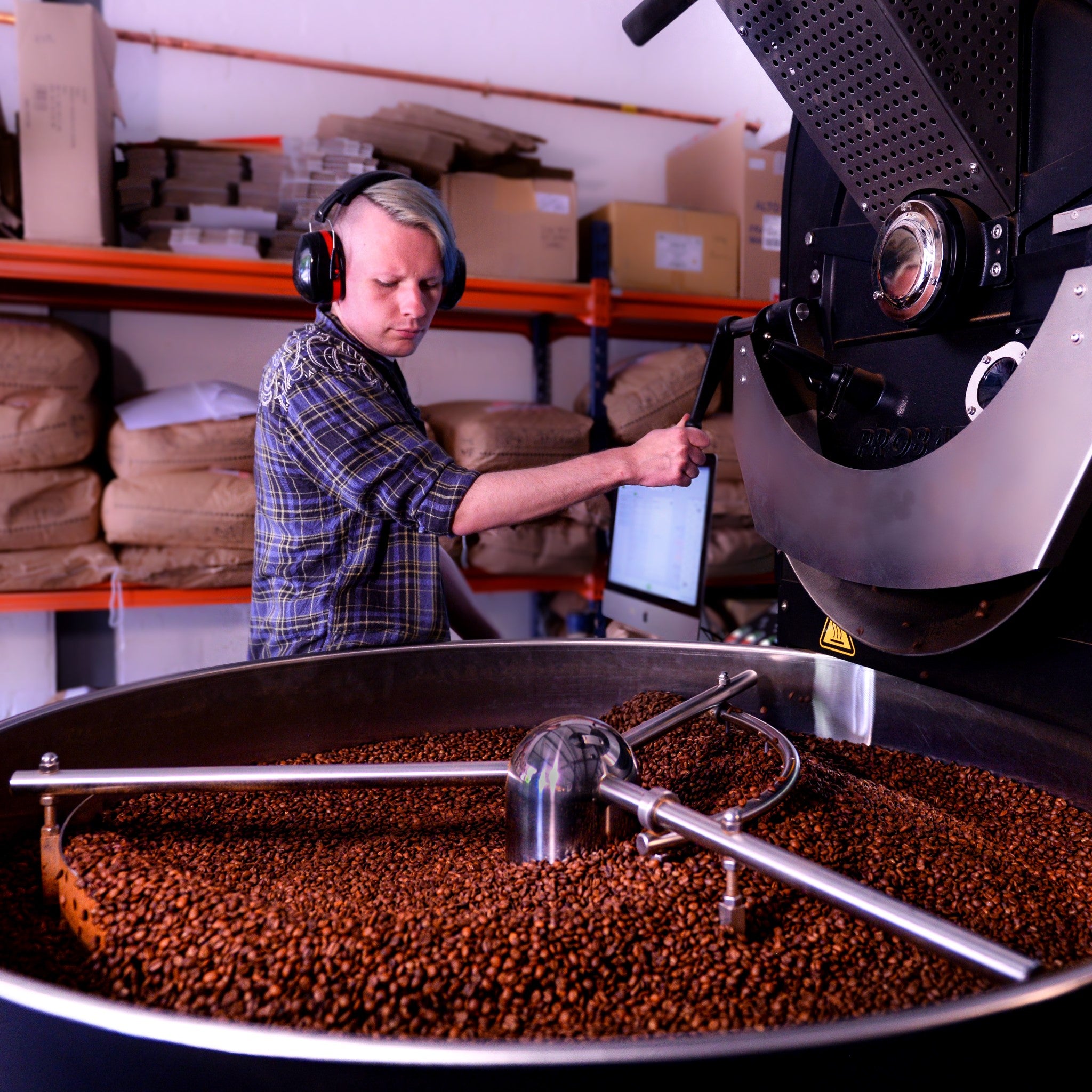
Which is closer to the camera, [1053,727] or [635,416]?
[1053,727]

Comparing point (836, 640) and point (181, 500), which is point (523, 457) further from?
point (836, 640)

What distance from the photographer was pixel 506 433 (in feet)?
7.18

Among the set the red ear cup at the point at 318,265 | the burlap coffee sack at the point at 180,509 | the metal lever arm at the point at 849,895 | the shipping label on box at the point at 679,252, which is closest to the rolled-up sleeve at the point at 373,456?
the red ear cup at the point at 318,265

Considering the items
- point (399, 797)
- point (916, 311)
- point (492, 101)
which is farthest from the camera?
point (492, 101)

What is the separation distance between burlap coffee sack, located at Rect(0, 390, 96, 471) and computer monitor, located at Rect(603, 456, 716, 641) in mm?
1206

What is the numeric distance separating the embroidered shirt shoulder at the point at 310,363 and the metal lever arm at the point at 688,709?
664mm

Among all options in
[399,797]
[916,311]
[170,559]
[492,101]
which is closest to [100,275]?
[170,559]

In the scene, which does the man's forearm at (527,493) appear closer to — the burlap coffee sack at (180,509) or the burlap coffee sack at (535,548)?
the burlap coffee sack at (180,509)

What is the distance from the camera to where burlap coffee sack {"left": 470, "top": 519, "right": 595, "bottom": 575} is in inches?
90.8

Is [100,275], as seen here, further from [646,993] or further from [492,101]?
[646,993]

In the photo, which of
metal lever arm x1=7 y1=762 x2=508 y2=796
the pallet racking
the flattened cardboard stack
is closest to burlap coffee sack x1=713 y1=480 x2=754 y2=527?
the flattened cardboard stack

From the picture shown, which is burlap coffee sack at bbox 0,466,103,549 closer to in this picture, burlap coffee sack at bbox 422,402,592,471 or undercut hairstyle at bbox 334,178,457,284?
burlap coffee sack at bbox 422,402,592,471

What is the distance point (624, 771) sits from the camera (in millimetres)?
548

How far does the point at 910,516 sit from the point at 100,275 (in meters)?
1.88
